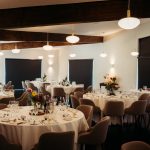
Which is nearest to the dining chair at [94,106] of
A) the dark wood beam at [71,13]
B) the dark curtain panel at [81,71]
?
the dark wood beam at [71,13]

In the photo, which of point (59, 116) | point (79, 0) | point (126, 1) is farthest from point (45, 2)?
point (59, 116)

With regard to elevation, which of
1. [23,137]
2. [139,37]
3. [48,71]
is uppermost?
[139,37]

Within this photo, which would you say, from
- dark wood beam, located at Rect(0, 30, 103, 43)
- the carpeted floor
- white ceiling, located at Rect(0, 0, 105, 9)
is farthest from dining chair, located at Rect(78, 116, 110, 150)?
dark wood beam, located at Rect(0, 30, 103, 43)

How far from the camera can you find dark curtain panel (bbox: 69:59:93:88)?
13.3 meters

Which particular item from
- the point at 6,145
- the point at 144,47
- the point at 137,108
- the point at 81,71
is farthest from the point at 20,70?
the point at 6,145

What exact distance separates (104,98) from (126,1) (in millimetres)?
2513

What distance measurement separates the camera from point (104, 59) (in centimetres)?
1216

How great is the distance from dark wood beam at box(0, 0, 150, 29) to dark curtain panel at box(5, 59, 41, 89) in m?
9.51

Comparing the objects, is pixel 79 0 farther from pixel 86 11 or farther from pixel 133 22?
pixel 133 22

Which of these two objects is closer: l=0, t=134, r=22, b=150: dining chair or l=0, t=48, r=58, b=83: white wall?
l=0, t=134, r=22, b=150: dining chair

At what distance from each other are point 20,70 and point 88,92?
8.59 meters

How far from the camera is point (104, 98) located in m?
6.41

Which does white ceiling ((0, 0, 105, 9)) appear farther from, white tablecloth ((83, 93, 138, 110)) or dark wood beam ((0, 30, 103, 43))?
dark wood beam ((0, 30, 103, 43))

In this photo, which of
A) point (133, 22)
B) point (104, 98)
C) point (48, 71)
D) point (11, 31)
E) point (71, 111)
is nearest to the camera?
point (133, 22)
